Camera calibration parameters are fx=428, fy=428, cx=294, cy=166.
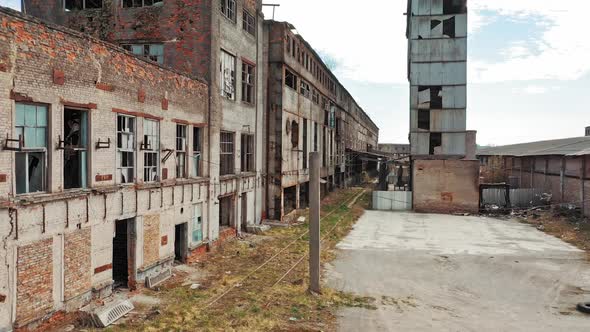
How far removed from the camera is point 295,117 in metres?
27.8

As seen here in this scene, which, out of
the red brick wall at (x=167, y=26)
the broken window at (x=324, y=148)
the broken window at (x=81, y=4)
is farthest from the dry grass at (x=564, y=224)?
the broken window at (x=81, y=4)

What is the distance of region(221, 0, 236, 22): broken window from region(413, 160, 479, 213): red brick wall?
61.4 feet

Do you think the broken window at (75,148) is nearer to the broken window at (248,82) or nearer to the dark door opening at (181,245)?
the dark door opening at (181,245)

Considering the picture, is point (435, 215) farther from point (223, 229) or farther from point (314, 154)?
point (314, 154)

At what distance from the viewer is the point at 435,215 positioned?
103 ft

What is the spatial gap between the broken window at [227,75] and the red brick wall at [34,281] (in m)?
11.1

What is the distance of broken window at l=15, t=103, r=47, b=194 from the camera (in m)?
9.23

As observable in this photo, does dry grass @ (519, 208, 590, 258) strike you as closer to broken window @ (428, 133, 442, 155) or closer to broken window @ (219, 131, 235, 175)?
broken window @ (428, 133, 442, 155)

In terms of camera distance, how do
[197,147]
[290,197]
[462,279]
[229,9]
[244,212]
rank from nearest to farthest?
[462,279] < [197,147] < [229,9] < [244,212] < [290,197]

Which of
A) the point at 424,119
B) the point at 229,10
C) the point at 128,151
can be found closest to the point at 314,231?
the point at 128,151

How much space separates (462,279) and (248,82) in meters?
13.9

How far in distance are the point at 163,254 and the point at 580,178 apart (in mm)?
25849

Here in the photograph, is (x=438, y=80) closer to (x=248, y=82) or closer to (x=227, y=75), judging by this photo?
(x=248, y=82)

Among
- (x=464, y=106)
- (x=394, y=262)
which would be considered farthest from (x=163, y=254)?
(x=464, y=106)
